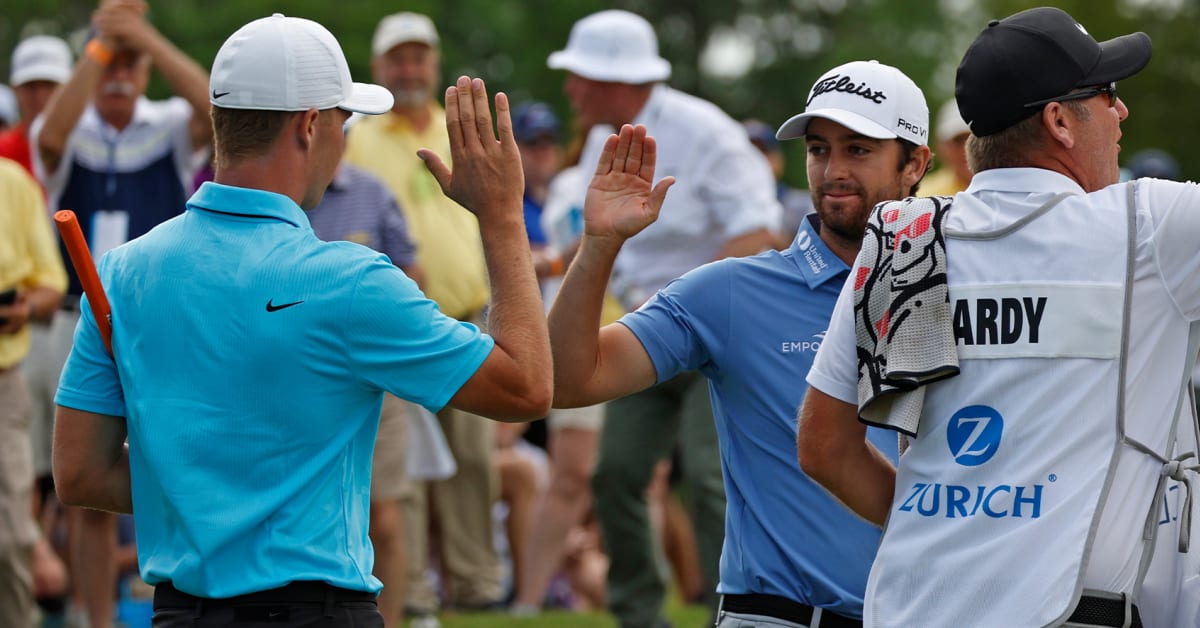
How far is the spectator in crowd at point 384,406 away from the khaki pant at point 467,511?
4.32 feet

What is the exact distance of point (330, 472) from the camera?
3.56m

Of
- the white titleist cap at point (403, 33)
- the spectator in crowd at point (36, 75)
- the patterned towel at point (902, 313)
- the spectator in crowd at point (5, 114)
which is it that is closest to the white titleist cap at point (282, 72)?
the patterned towel at point (902, 313)

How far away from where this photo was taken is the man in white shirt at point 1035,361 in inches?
126

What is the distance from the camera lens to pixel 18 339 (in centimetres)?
767

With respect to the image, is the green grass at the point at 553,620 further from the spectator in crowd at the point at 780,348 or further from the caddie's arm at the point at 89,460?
the caddie's arm at the point at 89,460

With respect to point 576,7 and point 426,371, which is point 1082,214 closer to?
point 426,371

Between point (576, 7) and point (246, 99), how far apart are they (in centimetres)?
2931

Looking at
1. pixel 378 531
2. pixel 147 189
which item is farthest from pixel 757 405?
pixel 147 189

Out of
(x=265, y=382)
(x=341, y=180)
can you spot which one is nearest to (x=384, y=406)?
(x=341, y=180)

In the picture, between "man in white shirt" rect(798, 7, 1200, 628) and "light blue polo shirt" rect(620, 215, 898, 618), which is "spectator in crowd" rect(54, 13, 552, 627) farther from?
"light blue polo shirt" rect(620, 215, 898, 618)

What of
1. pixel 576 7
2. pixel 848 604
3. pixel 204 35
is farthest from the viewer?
pixel 576 7

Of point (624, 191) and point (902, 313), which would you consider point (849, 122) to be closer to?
point (624, 191)

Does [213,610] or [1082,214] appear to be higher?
[1082,214]

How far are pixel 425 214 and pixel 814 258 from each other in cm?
473
